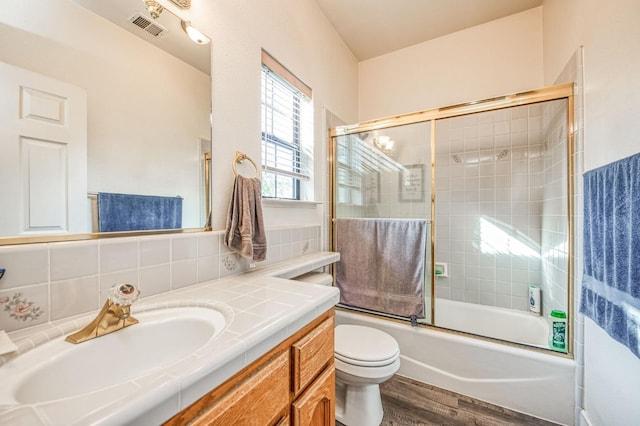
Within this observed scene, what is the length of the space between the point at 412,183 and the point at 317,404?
1764 mm

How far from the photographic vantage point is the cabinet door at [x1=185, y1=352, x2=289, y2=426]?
558 millimetres

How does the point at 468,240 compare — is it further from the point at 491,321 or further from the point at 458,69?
the point at 458,69

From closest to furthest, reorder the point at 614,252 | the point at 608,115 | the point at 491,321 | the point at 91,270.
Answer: the point at 91,270
the point at 614,252
the point at 608,115
the point at 491,321

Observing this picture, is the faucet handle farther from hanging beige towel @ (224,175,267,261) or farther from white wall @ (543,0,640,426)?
white wall @ (543,0,640,426)

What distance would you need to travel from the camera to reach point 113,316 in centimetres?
71

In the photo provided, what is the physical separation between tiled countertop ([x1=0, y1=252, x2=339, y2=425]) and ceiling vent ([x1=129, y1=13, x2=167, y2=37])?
99cm

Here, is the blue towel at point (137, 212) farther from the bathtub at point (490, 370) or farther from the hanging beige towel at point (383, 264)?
the bathtub at point (490, 370)

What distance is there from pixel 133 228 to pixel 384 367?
1.28 meters

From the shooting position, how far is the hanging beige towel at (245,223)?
3.95 ft

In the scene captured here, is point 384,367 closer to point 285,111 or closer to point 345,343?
point 345,343

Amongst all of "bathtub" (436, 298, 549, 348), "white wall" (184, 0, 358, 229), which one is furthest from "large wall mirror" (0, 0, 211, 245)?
"bathtub" (436, 298, 549, 348)

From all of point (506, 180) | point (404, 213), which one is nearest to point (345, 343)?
point (404, 213)

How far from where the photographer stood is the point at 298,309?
0.81 metres

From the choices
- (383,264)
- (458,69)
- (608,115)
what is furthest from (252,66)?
(458,69)
